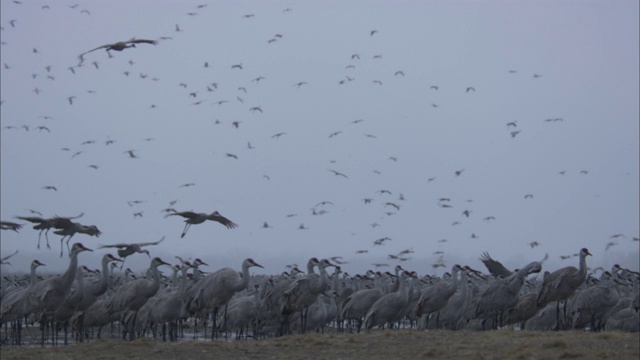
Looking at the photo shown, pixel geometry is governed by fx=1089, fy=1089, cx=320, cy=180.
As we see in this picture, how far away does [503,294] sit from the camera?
30234mm

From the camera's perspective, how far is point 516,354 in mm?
18781

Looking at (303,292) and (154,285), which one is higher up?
(154,285)

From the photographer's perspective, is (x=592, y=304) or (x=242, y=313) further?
(x=242, y=313)

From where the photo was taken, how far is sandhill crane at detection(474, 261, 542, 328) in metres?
30.1

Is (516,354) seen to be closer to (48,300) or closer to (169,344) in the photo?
(169,344)

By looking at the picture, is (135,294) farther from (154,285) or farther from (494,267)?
(494,267)

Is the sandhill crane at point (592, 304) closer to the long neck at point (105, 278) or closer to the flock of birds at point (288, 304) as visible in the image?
the flock of birds at point (288, 304)

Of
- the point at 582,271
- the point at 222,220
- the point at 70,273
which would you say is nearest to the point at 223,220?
the point at 222,220

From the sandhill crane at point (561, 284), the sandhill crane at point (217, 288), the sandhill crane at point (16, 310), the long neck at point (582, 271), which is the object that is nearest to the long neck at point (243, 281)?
the sandhill crane at point (217, 288)

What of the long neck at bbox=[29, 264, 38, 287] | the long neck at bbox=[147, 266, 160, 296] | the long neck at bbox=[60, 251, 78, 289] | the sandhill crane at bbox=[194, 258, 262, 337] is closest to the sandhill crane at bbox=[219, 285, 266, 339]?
the sandhill crane at bbox=[194, 258, 262, 337]

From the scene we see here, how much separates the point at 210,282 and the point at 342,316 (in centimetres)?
654

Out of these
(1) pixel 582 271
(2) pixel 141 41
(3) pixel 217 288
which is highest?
(2) pixel 141 41

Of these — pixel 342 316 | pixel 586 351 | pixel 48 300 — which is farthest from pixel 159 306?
pixel 586 351

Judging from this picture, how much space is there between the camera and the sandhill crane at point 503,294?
30125mm
